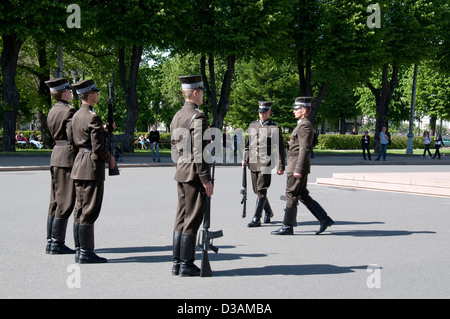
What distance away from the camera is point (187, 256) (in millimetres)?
5926

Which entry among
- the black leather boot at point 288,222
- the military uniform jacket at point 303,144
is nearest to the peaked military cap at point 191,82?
the military uniform jacket at point 303,144

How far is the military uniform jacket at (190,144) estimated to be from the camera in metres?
5.75

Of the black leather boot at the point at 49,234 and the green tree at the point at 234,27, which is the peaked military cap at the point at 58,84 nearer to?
the black leather boot at the point at 49,234

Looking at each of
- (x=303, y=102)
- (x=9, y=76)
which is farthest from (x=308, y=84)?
(x=303, y=102)

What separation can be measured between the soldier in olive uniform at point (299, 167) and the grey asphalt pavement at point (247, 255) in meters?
0.25

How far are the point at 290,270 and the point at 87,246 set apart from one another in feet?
7.55

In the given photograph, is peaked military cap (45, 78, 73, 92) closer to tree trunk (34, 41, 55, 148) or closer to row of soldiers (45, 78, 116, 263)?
row of soldiers (45, 78, 116, 263)

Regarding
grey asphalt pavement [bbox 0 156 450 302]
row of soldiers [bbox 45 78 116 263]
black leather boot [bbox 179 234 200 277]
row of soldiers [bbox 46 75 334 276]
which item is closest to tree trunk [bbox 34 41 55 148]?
grey asphalt pavement [bbox 0 156 450 302]

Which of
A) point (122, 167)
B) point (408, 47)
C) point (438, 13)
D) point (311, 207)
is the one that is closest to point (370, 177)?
point (311, 207)

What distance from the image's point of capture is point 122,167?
24.2 m

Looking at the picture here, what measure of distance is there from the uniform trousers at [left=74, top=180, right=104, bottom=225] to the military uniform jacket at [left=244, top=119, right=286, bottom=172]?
3.42m

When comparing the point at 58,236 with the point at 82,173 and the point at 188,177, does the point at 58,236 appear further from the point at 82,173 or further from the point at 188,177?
the point at 188,177
